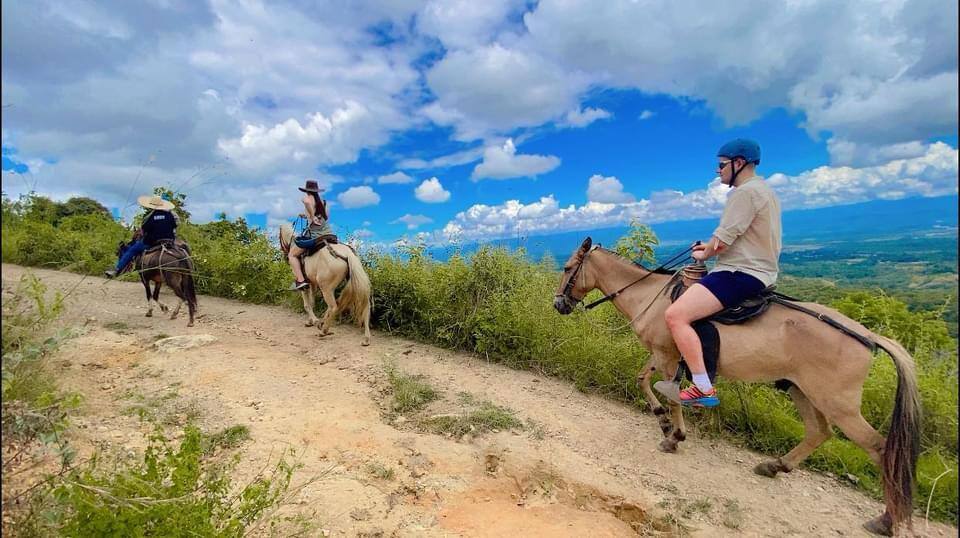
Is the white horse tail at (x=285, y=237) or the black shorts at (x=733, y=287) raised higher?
the white horse tail at (x=285, y=237)

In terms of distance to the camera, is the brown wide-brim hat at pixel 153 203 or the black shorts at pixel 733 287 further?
the brown wide-brim hat at pixel 153 203

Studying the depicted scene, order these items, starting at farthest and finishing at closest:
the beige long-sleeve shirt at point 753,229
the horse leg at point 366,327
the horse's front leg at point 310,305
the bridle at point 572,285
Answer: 1. the horse's front leg at point 310,305
2. the horse leg at point 366,327
3. the bridle at point 572,285
4. the beige long-sleeve shirt at point 753,229

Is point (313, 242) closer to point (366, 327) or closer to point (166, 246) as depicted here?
point (366, 327)

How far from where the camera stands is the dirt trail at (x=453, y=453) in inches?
133

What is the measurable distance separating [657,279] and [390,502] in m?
3.06

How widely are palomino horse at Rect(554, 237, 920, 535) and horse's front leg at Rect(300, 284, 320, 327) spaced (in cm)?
529

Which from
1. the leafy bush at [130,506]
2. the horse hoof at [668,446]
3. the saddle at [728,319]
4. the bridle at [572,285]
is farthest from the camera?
the bridle at [572,285]

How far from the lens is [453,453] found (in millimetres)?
4070

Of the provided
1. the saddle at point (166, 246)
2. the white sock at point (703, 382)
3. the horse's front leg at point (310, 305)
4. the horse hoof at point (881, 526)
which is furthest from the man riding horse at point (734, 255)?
the saddle at point (166, 246)

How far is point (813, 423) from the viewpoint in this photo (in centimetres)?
394

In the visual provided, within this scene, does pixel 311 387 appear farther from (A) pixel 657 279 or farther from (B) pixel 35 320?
(A) pixel 657 279

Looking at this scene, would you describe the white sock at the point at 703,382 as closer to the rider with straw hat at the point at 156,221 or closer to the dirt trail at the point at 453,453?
the dirt trail at the point at 453,453

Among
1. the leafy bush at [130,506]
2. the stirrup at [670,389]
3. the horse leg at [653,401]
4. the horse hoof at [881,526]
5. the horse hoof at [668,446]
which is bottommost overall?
the horse hoof at [881,526]

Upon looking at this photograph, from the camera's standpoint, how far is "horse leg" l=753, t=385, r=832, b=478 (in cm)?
393
